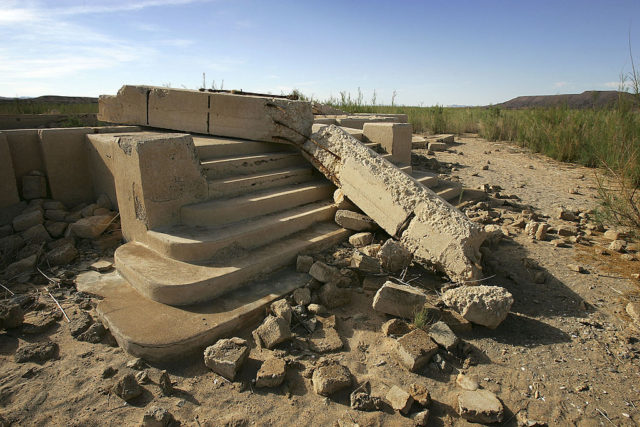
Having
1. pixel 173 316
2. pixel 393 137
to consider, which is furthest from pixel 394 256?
pixel 393 137

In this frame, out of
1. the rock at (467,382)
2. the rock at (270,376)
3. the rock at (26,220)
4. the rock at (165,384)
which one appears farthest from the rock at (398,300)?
the rock at (26,220)

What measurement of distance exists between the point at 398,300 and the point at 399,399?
850 millimetres

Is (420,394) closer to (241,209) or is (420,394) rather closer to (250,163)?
(241,209)

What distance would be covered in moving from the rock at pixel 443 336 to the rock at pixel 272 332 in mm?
991

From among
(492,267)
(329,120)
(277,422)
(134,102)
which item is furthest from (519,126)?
(277,422)

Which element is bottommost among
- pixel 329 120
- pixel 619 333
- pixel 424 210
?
pixel 619 333

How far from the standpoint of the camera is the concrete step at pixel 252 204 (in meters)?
3.45

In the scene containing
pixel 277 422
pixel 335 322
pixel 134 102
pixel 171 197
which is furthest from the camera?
pixel 134 102

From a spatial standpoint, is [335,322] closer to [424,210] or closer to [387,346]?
[387,346]

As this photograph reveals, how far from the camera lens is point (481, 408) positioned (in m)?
2.04

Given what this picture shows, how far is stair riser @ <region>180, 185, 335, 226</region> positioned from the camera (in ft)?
11.3

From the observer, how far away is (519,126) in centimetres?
1009

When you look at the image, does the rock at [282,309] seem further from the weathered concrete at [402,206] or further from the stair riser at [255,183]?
the stair riser at [255,183]

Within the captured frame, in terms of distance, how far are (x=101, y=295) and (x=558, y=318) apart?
3.54m
